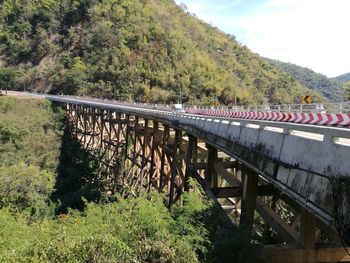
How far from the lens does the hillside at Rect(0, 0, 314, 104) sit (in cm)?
6275

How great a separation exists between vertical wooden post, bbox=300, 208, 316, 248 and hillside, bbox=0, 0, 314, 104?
50.3m

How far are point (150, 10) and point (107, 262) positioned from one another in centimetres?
7619

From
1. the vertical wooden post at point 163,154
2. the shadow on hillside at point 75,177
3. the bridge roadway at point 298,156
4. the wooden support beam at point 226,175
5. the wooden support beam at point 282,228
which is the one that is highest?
the bridge roadway at point 298,156

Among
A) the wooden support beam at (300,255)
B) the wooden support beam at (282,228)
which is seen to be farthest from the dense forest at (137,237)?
the wooden support beam at (282,228)

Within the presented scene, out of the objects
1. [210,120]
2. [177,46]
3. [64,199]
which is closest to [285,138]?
[210,120]

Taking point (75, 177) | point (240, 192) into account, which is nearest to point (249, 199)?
point (240, 192)

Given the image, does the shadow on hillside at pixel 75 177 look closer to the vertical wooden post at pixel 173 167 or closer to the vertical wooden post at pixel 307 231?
the vertical wooden post at pixel 173 167

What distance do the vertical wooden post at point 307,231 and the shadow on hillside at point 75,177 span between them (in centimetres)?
1751

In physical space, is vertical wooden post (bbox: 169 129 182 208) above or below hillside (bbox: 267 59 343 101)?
below

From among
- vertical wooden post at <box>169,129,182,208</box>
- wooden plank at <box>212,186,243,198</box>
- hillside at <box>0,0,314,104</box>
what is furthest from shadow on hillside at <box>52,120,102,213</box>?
hillside at <box>0,0,314,104</box>

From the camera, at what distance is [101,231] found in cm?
967

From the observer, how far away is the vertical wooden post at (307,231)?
27.0ft

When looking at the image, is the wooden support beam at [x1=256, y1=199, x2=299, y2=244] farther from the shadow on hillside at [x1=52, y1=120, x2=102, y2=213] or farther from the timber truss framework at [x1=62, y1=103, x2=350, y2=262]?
the shadow on hillside at [x1=52, y1=120, x2=102, y2=213]

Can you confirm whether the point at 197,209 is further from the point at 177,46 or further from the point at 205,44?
the point at 205,44
